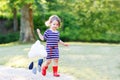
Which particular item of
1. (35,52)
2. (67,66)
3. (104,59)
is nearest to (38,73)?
(35,52)

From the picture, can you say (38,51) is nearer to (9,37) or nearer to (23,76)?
(23,76)

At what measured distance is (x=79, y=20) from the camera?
32.7 meters

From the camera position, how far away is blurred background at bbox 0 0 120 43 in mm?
30984

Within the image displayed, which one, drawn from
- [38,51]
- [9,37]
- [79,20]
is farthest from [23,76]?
[79,20]

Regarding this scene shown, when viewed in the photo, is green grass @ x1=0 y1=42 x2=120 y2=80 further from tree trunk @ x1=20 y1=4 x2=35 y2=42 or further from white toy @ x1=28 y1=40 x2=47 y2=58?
tree trunk @ x1=20 y1=4 x2=35 y2=42

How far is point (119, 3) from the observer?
31703 mm

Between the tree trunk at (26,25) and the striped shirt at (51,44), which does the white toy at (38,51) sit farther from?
the tree trunk at (26,25)

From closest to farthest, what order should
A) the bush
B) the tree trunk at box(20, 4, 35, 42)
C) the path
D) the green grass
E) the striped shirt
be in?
the path < the striped shirt < the green grass < the tree trunk at box(20, 4, 35, 42) < the bush

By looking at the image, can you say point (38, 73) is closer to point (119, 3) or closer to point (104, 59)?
Answer: point (104, 59)

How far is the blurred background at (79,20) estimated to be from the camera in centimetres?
3098

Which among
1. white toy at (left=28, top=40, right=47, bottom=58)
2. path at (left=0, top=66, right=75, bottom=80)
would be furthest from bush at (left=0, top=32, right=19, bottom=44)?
white toy at (left=28, top=40, right=47, bottom=58)

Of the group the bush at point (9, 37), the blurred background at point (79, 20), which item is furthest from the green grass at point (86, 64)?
the bush at point (9, 37)

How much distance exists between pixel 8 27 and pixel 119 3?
9711 millimetres

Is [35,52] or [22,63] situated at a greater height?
[35,52]
